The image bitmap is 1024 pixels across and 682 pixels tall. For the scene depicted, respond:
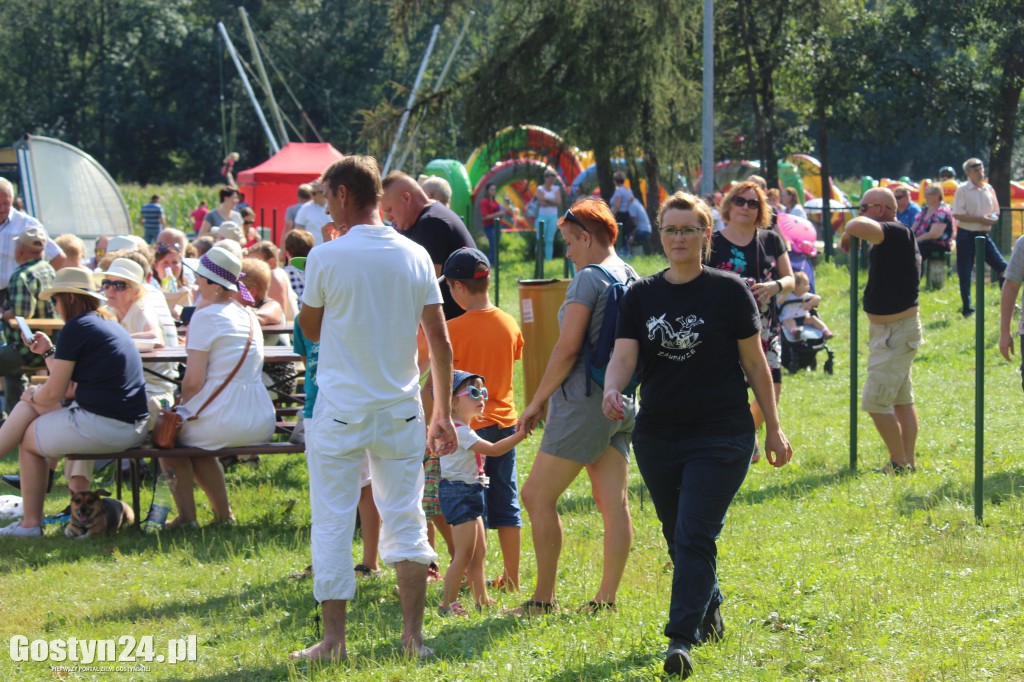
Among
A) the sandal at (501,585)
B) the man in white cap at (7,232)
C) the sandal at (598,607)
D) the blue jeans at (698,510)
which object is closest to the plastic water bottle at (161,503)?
the sandal at (501,585)

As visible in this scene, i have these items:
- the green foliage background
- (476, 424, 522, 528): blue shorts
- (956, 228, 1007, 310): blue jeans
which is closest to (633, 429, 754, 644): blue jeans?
(476, 424, 522, 528): blue shorts

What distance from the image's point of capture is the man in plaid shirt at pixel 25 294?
30.5 ft

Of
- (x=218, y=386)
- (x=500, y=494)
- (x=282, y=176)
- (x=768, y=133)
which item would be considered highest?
(x=768, y=133)

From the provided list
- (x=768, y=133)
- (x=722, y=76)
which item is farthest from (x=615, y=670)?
(x=722, y=76)

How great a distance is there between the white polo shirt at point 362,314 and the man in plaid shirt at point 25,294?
5127 mm

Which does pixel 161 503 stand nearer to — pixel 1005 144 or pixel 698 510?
pixel 698 510

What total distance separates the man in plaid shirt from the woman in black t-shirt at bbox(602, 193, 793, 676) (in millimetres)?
5915

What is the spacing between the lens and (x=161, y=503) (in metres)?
7.88

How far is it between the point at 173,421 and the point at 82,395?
1.90 feet

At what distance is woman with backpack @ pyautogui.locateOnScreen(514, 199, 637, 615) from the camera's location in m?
5.45

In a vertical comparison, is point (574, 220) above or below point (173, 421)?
above

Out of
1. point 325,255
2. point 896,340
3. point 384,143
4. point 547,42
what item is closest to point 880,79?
point 547,42

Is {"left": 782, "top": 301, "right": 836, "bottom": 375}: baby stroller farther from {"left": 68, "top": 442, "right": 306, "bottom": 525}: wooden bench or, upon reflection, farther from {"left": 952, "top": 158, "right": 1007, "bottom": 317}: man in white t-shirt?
{"left": 68, "top": 442, "right": 306, "bottom": 525}: wooden bench

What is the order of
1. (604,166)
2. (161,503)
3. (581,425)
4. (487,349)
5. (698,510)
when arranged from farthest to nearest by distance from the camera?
(604,166)
(161,503)
(487,349)
(581,425)
(698,510)
